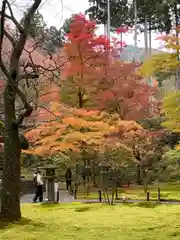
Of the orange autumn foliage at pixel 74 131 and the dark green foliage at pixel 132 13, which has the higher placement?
the dark green foliage at pixel 132 13

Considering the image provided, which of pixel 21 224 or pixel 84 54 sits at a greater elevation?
pixel 84 54

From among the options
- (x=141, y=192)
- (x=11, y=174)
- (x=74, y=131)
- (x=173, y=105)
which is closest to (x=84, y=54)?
(x=74, y=131)

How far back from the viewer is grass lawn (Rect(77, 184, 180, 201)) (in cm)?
1745

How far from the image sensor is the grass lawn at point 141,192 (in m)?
17.5

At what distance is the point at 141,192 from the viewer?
64.3 feet

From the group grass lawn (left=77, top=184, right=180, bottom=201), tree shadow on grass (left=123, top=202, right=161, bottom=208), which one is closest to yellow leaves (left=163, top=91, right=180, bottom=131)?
tree shadow on grass (left=123, top=202, right=161, bottom=208)

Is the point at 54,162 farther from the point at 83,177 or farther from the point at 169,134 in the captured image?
the point at 169,134

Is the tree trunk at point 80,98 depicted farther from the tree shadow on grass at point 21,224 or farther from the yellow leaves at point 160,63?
the yellow leaves at point 160,63

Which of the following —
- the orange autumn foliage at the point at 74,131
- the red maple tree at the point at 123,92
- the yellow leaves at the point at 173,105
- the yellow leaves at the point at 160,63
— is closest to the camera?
the yellow leaves at the point at 160,63

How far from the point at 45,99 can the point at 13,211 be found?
43.9 ft

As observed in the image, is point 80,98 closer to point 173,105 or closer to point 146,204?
point 146,204

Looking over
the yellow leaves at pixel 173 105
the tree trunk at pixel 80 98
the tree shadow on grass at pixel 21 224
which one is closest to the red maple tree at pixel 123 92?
the tree trunk at pixel 80 98

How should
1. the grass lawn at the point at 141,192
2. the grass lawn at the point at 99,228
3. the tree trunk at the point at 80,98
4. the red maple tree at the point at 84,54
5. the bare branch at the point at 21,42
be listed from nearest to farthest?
the grass lawn at the point at 99,228 → the bare branch at the point at 21,42 → the grass lawn at the point at 141,192 → the red maple tree at the point at 84,54 → the tree trunk at the point at 80,98

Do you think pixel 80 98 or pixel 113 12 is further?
pixel 113 12
